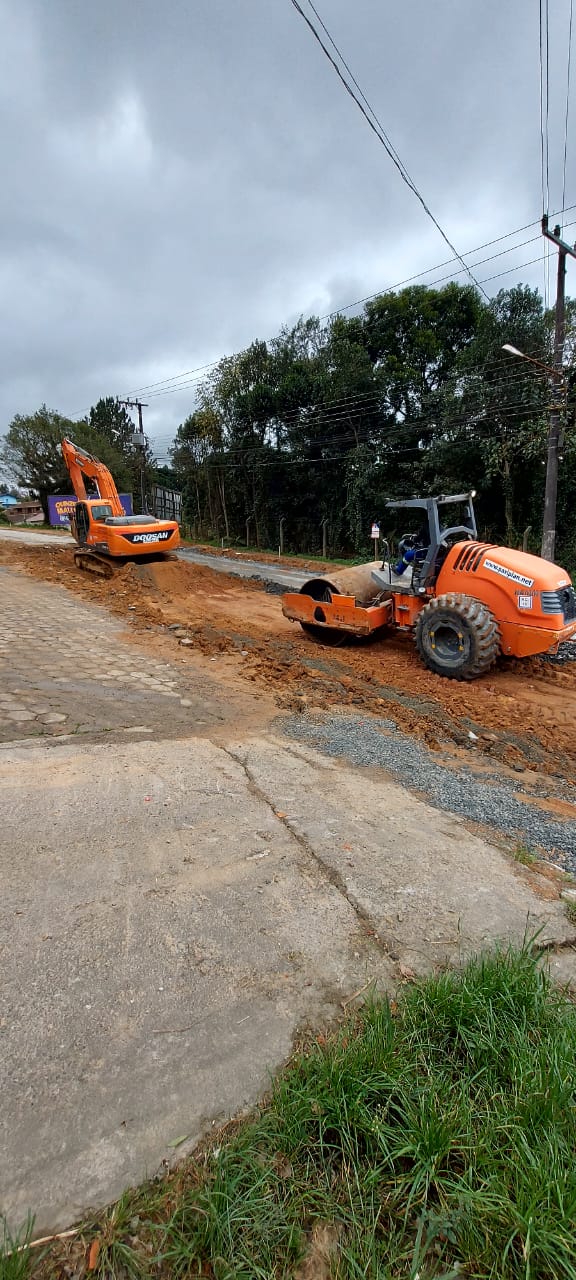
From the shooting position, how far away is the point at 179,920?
2.38m

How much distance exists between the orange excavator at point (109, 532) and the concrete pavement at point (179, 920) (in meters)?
9.24

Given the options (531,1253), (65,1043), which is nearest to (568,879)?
A: (531,1253)

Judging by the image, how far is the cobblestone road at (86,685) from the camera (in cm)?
469

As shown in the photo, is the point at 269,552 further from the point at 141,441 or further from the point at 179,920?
the point at 179,920

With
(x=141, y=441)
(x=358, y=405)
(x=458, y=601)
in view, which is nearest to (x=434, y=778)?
(x=458, y=601)

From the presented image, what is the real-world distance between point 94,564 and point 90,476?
3.06 meters

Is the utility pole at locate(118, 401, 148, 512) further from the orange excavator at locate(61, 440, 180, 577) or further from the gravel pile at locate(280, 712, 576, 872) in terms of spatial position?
the gravel pile at locate(280, 712, 576, 872)

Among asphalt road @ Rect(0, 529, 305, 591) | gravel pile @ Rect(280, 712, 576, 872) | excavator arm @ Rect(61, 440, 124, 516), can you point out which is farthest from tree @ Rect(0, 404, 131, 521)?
gravel pile @ Rect(280, 712, 576, 872)

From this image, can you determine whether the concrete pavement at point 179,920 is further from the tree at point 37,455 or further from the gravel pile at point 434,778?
the tree at point 37,455

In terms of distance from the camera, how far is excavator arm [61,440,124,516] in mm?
14930

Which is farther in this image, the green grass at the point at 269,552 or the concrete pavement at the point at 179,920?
the green grass at the point at 269,552

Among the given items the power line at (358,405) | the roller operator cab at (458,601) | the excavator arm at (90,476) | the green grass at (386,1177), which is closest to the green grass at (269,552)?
the power line at (358,405)

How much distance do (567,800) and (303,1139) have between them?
322cm

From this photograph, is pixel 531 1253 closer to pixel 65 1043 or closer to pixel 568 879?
pixel 65 1043
